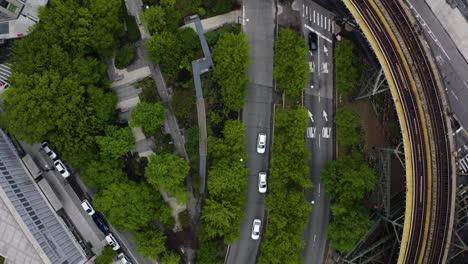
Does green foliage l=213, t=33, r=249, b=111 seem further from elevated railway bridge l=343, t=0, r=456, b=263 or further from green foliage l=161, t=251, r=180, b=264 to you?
green foliage l=161, t=251, r=180, b=264

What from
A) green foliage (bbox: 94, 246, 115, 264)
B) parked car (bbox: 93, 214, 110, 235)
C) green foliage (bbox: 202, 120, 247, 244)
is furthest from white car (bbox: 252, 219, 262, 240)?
parked car (bbox: 93, 214, 110, 235)

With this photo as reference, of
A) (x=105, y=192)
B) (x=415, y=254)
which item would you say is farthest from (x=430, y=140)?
(x=105, y=192)

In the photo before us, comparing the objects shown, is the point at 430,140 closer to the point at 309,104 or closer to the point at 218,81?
the point at 309,104

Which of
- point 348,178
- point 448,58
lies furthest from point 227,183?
point 448,58

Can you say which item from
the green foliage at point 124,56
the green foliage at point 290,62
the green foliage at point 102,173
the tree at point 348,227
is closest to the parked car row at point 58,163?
the green foliage at point 102,173

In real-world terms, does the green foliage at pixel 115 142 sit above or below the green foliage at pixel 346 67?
below

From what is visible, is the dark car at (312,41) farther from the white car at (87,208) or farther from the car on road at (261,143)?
the white car at (87,208)

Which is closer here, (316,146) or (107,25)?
(107,25)
